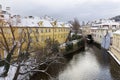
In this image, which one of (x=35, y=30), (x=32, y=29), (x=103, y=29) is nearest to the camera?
(x=32, y=29)

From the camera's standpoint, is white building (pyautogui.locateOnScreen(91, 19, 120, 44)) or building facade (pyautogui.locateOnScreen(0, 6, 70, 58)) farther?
white building (pyautogui.locateOnScreen(91, 19, 120, 44))

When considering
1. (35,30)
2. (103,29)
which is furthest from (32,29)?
(103,29)

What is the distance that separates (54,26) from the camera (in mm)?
45656

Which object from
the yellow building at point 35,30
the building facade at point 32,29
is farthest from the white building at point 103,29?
the yellow building at point 35,30

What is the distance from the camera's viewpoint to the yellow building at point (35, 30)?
3029 cm

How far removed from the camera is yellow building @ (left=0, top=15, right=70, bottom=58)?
30.3 m

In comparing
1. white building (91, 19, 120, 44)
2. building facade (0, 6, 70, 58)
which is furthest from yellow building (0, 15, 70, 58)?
white building (91, 19, 120, 44)

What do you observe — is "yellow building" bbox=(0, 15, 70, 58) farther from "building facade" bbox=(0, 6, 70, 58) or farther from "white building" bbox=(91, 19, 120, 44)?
"white building" bbox=(91, 19, 120, 44)

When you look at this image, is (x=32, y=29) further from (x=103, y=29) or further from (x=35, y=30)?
(x=103, y=29)

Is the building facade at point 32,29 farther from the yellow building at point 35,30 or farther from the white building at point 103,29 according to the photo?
the white building at point 103,29

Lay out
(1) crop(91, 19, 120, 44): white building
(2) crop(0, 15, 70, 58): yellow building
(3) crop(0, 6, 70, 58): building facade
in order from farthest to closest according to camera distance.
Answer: (1) crop(91, 19, 120, 44): white building → (2) crop(0, 15, 70, 58): yellow building → (3) crop(0, 6, 70, 58): building facade

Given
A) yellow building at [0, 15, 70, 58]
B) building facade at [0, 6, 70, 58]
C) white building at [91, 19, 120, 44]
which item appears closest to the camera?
building facade at [0, 6, 70, 58]

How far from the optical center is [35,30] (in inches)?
1462

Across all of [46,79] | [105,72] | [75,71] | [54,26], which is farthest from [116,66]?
[54,26]
